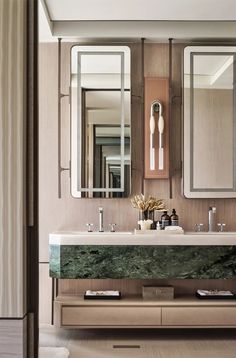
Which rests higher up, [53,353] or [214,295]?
[214,295]

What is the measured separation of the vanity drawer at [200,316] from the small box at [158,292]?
177 mm

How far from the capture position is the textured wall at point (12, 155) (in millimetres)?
1268

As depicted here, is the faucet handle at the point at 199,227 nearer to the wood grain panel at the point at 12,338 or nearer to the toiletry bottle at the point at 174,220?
the toiletry bottle at the point at 174,220

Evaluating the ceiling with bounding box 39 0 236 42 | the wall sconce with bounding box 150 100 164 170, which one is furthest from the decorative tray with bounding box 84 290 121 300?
the ceiling with bounding box 39 0 236 42

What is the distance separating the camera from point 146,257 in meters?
4.12

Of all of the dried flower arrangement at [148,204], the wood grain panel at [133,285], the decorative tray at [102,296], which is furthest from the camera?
the wood grain panel at [133,285]

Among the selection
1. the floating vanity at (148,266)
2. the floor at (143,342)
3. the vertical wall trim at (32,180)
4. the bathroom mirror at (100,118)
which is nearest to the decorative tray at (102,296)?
the floating vanity at (148,266)

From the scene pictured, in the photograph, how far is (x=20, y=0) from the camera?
4.22 ft

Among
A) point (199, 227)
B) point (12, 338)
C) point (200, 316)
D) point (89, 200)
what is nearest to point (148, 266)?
point (200, 316)

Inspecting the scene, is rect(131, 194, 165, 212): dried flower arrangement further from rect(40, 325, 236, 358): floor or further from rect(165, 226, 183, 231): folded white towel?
rect(40, 325, 236, 358): floor

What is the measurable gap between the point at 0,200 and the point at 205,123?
11.3 ft

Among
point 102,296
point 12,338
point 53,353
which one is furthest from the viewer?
point 102,296

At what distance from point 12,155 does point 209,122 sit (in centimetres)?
343

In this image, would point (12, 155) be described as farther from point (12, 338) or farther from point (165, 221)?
point (165, 221)
